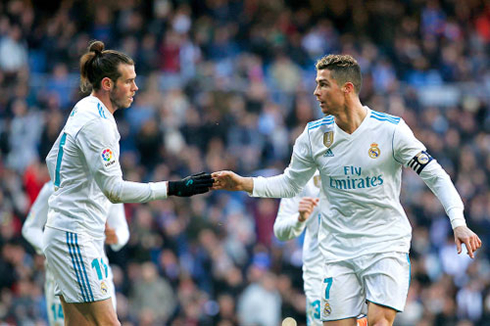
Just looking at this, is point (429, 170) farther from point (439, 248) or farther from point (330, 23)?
point (330, 23)

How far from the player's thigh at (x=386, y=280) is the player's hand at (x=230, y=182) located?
4.03 ft

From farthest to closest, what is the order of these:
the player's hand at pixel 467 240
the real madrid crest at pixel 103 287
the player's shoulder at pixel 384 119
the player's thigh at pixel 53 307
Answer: the player's thigh at pixel 53 307
the player's shoulder at pixel 384 119
the real madrid crest at pixel 103 287
the player's hand at pixel 467 240

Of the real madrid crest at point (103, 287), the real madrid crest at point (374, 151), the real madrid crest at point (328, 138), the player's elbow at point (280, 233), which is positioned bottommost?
the real madrid crest at point (103, 287)

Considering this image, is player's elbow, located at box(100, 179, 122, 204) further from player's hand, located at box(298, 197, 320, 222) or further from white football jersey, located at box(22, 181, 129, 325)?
player's hand, located at box(298, 197, 320, 222)

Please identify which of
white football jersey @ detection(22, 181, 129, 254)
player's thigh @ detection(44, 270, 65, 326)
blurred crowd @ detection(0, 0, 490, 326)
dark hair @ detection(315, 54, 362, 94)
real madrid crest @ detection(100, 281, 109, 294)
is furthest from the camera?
blurred crowd @ detection(0, 0, 490, 326)

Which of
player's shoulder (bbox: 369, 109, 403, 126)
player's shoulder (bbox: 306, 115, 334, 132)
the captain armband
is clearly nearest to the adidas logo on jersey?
player's shoulder (bbox: 306, 115, 334, 132)

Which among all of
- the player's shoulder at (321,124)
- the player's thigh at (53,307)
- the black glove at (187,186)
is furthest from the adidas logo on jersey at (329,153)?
the player's thigh at (53,307)

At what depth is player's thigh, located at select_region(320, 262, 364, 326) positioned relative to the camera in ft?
20.9

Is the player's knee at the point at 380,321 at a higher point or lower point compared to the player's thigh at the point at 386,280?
lower

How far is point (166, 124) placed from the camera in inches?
585

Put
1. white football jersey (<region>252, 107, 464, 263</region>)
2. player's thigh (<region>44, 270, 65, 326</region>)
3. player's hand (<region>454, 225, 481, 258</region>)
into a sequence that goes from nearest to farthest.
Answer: player's hand (<region>454, 225, 481, 258</region>) → white football jersey (<region>252, 107, 464, 263</region>) → player's thigh (<region>44, 270, 65, 326</region>)

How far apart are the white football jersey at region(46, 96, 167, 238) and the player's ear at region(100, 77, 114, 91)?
0.43 feet

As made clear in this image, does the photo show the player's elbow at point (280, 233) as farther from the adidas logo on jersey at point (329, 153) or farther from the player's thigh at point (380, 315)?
the player's thigh at point (380, 315)

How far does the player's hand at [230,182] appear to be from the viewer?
268 inches
